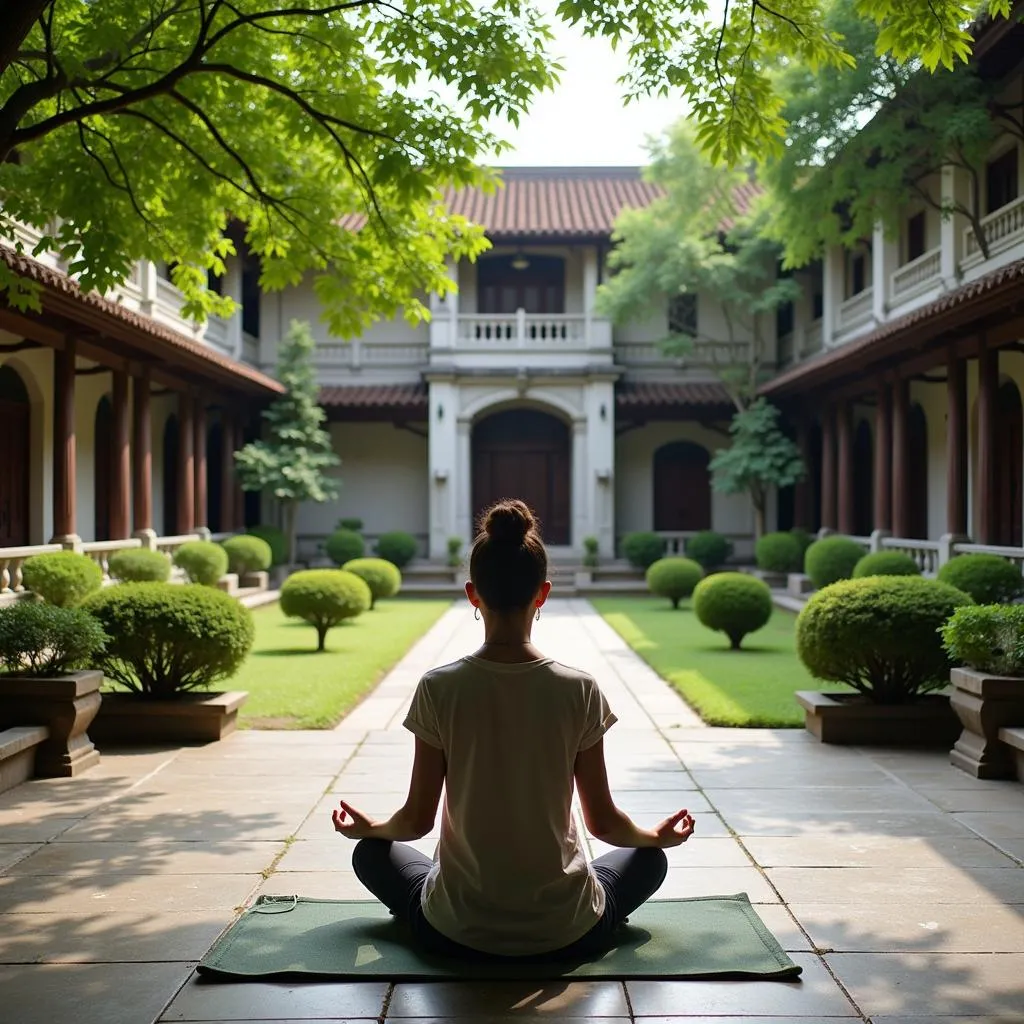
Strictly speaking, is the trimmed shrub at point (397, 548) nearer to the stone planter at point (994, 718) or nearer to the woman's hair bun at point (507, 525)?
the stone planter at point (994, 718)

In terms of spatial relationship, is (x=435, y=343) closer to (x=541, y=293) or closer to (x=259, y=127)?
(x=541, y=293)

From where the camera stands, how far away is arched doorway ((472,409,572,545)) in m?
30.1

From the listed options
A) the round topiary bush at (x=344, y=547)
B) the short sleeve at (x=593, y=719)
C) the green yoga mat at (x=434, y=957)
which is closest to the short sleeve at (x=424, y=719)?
the short sleeve at (x=593, y=719)

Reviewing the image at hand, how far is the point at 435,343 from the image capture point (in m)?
28.0

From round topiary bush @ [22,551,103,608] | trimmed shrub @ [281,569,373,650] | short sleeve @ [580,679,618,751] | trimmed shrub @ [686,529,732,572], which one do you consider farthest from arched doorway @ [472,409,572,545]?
short sleeve @ [580,679,618,751]

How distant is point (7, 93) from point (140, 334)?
8770 millimetres

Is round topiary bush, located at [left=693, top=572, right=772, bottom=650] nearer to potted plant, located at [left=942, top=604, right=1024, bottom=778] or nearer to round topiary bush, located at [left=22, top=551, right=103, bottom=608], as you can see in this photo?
potted plant, located at [left=942, top=604, right=1024, bottom=778]

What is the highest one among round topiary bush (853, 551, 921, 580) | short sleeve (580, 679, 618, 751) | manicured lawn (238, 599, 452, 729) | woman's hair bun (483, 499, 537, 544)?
woman's hair bun (483, 499, 537, 544)

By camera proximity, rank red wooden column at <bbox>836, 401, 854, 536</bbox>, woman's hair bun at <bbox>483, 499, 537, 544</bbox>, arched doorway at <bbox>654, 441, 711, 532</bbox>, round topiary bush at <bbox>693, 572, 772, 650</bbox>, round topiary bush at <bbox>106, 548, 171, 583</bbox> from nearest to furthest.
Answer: woman's hair bun at <bbox>483, 499, 537, 544</bbox> < round topiary bush at <bbox>693, 572, 772, 650</bbox> < round topiary bush at <bbox>106, 548, 171, 583</bbox> < red wooden column at <bbox>836, 401, 854, 536</bbox> < arched doorway at <bbox>654, 441, 711, 532</bbox>

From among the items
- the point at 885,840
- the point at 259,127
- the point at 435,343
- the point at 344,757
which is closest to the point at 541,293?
the point at 435,343

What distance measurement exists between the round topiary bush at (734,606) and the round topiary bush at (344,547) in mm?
12865

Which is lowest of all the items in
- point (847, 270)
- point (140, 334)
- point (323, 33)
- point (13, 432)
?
point (13, 432)

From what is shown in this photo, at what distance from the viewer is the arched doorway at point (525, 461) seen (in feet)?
98.9

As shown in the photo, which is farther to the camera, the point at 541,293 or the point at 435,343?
the point at 541,293
